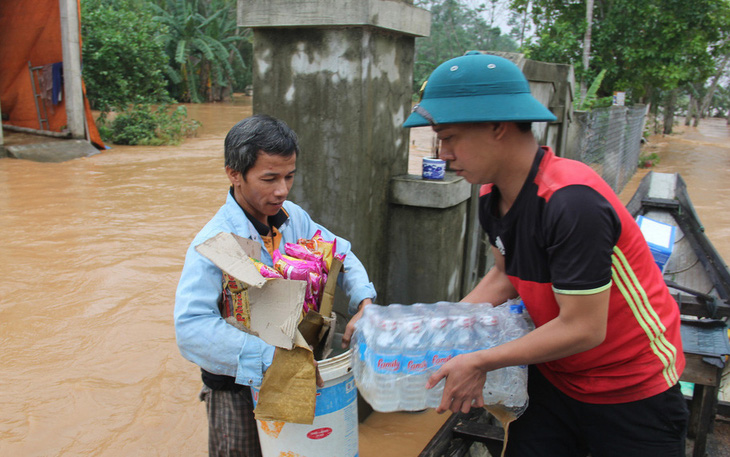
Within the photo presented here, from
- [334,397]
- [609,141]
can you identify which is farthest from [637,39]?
[334,397]

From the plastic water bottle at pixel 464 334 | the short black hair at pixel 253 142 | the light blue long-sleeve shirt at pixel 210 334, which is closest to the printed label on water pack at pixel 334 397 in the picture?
the light blue long-sleeve shirt at pixel 210 334

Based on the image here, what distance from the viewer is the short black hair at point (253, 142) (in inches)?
79.9

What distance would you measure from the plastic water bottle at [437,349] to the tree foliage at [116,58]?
15.6m

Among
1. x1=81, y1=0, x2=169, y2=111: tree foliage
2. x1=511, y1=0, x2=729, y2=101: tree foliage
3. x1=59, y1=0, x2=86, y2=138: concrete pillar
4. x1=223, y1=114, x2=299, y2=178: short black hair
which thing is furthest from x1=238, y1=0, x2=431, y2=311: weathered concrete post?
x1=511, y1=0, x2=729, y2=101: tree foliage

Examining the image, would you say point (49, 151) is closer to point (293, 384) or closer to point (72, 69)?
point (72, 69)

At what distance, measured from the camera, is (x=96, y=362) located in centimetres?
446

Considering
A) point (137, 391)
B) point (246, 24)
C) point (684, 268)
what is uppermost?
point (246, 24)

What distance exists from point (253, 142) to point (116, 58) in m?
15.3

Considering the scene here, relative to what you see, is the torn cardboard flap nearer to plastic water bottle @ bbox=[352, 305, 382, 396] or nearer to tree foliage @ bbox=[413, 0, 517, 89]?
plastic water bottle @ bbox=[352, 305, 382, 396]

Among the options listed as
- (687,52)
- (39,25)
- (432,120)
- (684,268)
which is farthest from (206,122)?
(432,120)

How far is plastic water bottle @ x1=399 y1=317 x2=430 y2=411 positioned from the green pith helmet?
0.68m

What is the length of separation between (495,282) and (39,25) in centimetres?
1473

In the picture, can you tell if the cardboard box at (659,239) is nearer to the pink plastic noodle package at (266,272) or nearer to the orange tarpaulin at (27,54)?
the pink plastic noodle package at (266,272)

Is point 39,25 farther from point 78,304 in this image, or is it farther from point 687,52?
point 687,52
